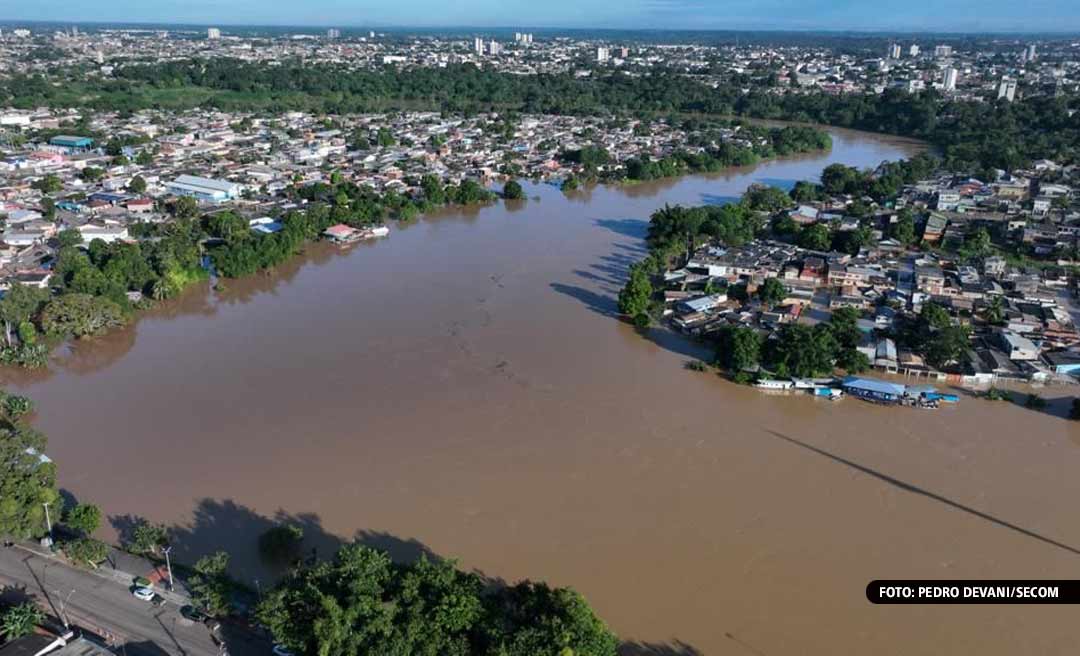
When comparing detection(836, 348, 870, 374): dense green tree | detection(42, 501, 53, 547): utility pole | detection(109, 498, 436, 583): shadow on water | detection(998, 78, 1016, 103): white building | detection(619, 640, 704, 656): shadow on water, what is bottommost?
detection(619, 640, 704, 656): shadow on water

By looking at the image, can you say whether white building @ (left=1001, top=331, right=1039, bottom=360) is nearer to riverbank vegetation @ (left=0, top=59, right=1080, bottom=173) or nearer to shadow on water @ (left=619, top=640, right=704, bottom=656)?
shadow on water @ (left=619, top=640, right=704, bottom=656)

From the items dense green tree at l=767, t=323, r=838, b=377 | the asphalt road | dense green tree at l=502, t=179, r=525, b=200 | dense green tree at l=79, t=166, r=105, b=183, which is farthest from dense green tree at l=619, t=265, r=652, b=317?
dense green tree at l=79, t=166, r=105, b=183

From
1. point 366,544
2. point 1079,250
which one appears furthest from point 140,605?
point 1079,250

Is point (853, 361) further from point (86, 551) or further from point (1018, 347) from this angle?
point (86, 551)

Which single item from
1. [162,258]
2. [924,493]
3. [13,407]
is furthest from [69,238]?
[924,493]

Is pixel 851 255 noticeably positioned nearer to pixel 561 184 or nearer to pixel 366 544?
pixel 561 184

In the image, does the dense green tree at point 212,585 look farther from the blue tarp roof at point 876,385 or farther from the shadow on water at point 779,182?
the shadow on water at point 779,182
